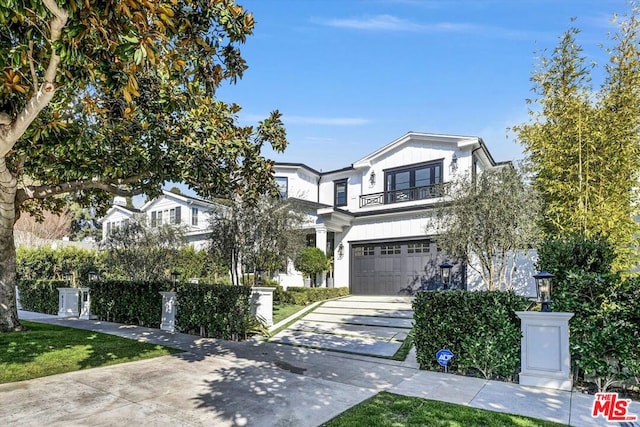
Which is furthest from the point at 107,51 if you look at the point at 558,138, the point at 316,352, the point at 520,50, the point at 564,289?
the point at 520,50

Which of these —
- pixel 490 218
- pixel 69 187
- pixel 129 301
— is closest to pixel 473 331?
pixel 490 218

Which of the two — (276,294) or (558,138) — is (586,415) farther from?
(276,294)

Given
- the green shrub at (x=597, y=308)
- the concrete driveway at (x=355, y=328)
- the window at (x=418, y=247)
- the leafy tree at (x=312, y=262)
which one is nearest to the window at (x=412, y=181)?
the window at (x=418, y=247)

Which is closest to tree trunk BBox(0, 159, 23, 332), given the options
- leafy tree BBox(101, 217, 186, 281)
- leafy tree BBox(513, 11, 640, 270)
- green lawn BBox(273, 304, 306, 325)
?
leafy tree BBox(101, 217, 186, 281)

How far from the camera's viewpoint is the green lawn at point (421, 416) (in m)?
4.39

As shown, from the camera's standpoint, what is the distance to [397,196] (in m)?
19.3

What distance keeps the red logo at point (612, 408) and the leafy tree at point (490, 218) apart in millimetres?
5994

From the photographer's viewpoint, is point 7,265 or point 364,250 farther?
point 364,250

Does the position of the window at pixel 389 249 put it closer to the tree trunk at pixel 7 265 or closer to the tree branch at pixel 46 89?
the tree trunk at pixel 7 265

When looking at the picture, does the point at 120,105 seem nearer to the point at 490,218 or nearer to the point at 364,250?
the point at 490,218

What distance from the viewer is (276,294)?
1609 centimetres

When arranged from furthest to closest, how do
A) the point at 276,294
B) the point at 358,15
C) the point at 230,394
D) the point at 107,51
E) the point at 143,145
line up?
the point at 276,294
the point at 358,15
the point at 143,145
the point at 230,394
the point at 107,51

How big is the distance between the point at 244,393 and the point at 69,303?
12.9 meters

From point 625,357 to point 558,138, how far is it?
6268 millimetres
